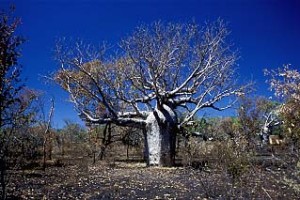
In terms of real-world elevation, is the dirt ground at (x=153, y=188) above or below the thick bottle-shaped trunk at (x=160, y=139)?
below

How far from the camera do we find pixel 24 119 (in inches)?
302

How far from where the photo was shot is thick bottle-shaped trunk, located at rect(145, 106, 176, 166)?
749 inches

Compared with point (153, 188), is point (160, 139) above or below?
above

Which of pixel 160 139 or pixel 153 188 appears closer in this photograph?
pixel 153 188

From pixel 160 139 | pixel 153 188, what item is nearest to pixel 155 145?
pixel 160 139

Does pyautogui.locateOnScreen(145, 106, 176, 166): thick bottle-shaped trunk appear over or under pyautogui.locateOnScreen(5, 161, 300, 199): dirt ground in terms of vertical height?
over

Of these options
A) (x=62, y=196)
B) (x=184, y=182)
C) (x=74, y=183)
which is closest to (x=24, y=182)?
(x=74, y=183)

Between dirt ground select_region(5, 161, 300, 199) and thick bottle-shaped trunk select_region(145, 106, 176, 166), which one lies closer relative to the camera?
dirt ground select_region(5, 161, 300, 199)

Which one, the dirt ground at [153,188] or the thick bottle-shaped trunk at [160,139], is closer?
the dirt ground at [153,188]

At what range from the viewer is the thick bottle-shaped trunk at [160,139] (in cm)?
1903

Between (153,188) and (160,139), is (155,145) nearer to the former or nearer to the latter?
(160,139)

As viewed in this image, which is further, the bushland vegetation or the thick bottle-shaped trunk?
the thick bottle-shaped trunk

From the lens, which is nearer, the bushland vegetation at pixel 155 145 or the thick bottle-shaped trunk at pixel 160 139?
the bushland vegetation at pixel 155 145

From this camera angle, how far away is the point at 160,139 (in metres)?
19.1
